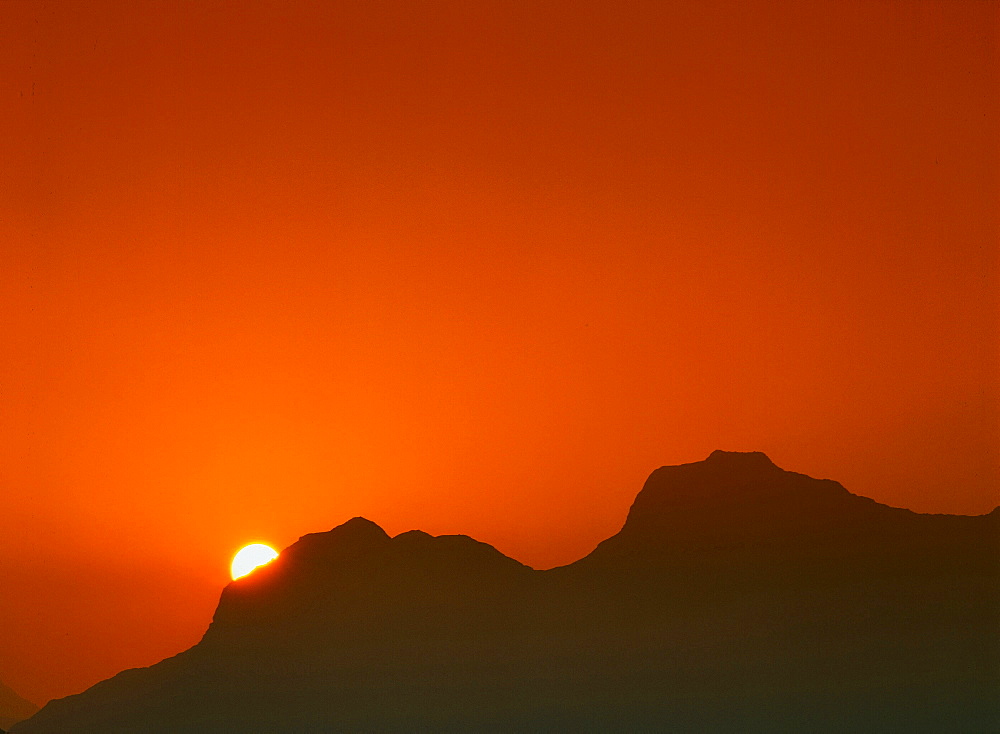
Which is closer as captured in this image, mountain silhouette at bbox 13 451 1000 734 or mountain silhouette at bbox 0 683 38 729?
mountain silhouette at bbox 13 451 1000 734

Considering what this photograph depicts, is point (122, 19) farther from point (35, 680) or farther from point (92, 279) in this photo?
point (35, 680)

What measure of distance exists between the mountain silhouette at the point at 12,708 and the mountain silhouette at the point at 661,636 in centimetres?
11

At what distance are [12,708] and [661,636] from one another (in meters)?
4.86

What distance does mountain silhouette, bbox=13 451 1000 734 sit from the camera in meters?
5.97

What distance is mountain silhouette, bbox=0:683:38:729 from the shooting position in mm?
6270

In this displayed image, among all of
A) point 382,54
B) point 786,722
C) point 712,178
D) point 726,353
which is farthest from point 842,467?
point 382,54

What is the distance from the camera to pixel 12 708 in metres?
6.39

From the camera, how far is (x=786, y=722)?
19.4 feet

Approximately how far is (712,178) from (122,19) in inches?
175

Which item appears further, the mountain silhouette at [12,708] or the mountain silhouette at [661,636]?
the mountain silhouette at [12,708]

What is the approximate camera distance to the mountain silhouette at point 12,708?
247 inches

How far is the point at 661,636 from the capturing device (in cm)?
631

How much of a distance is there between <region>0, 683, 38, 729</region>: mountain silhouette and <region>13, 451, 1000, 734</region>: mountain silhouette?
0.35 ft

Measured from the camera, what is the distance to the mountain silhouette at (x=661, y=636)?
235 inches
